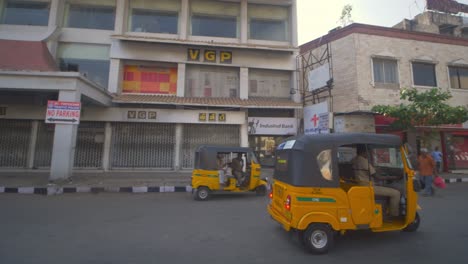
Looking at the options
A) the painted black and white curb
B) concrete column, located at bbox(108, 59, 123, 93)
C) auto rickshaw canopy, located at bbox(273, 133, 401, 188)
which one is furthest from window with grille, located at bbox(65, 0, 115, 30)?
auto rickshaw canopy, located at bbox(273, 133, 401, 188)

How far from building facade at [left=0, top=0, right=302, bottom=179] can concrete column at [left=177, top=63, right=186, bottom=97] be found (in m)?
0.06

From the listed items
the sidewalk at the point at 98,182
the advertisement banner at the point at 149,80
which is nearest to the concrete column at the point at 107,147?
the sidewalk at the point at 98,182

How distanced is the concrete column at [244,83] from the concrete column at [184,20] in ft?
12.5

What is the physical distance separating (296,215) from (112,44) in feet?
43.4

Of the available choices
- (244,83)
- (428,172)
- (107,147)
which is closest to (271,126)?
(244,83)

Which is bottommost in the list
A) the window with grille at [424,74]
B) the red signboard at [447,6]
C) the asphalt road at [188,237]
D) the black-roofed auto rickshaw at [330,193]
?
the asphalt road at [188,237]

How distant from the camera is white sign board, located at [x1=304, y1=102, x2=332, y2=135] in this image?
1185 centimetres

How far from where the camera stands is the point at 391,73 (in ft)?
45.9

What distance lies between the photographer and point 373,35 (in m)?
13.7

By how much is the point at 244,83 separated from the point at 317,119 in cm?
453

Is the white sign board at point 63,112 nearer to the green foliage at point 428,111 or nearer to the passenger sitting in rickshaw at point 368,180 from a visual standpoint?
the passenger sitting in rickshaw at point 368,180

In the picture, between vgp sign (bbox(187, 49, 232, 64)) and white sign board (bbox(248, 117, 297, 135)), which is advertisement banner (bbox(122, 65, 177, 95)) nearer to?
vgp sign (bbox(187, 49, 232, 64))

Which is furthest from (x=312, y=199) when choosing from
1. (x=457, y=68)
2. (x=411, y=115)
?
(x=457, y=68)

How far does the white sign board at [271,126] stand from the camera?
13227 millimetres
